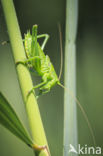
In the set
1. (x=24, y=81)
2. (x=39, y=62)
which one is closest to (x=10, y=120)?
(x=24, y=81)

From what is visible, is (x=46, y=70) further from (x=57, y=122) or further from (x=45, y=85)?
(x=57, y=122)

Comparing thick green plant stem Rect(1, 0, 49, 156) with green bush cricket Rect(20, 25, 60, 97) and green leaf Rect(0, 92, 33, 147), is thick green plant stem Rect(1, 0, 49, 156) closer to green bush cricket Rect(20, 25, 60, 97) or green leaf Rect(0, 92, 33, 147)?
green leaf Rect(0, 92, 33, 147)

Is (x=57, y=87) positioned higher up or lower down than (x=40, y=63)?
lower down

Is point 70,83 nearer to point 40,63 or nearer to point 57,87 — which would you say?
point 40,63

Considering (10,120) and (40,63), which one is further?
(40,63)

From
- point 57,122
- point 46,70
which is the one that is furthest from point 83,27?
point 46,70

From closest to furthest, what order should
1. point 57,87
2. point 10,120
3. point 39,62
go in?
point 10,120 < point 39,62 < point 57,87

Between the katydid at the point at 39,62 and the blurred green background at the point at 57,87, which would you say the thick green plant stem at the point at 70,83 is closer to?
the katydid at the point at 39,62
